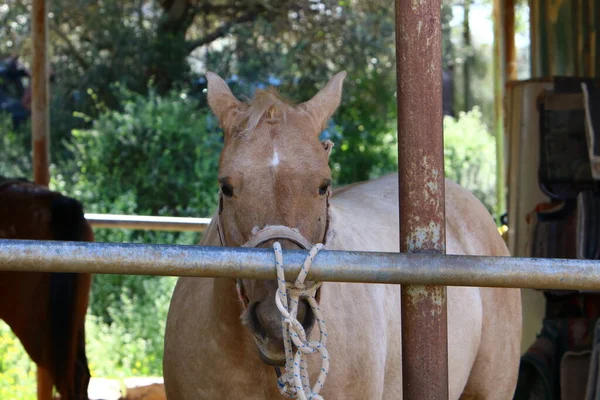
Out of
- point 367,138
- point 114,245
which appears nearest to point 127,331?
point 367,138

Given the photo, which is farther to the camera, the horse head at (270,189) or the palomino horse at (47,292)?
the palomino horse at (47,292)

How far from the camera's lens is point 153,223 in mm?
5012

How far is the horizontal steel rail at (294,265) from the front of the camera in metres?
1.64

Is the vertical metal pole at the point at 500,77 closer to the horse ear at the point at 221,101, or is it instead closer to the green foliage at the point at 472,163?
the horse ear at the point at 221,101

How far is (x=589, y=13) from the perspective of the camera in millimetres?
4980

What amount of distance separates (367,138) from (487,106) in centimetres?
664

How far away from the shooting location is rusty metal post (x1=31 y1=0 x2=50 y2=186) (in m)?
5.07

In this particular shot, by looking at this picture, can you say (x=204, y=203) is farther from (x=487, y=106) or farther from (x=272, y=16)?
(x=487, y=106)

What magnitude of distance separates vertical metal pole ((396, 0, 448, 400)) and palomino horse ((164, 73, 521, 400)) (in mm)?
267

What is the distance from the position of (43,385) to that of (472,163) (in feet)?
28.1

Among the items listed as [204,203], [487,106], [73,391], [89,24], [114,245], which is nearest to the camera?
[114,245]

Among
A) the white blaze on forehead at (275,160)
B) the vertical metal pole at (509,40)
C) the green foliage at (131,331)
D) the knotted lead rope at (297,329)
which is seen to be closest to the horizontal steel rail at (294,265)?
the knotted lead rope at (297,329)

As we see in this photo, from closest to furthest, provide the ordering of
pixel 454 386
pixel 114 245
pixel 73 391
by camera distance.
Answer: pixel 114 245
pixel 454 386
pixel 73 391

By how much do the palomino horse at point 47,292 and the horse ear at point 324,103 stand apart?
2.53 meters
